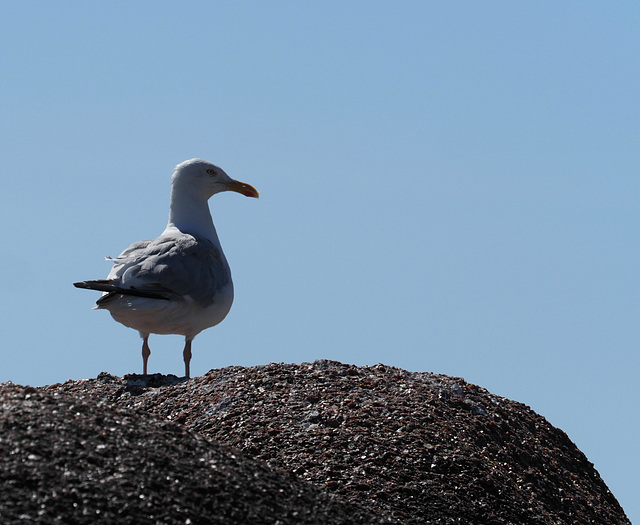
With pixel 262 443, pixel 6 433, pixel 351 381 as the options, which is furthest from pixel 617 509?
pixel 6 433

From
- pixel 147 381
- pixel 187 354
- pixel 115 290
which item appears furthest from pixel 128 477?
pixel 187 354

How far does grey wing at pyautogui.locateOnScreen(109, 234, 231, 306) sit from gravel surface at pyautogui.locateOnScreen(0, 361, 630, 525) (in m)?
0.83

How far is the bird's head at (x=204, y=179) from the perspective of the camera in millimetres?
9727

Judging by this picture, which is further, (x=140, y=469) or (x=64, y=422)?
(x=64, y=422)

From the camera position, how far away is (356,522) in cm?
483

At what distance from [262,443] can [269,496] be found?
127 centimetres

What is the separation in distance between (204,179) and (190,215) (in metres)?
0.46

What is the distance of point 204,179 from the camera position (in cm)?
978

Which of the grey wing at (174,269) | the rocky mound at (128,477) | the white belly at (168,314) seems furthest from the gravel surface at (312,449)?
the grey wing at (174,269)

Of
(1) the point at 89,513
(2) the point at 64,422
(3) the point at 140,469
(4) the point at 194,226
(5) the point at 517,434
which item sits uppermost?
(4) the point at 194,226

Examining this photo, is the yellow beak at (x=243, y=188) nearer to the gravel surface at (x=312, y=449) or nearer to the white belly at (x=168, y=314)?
the white belly at (x=168, y=314)

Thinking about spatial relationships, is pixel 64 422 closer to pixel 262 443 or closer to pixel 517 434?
pixel 262 443

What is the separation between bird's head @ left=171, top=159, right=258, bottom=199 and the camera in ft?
31.9

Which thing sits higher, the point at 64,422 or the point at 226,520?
the point at 64,422
